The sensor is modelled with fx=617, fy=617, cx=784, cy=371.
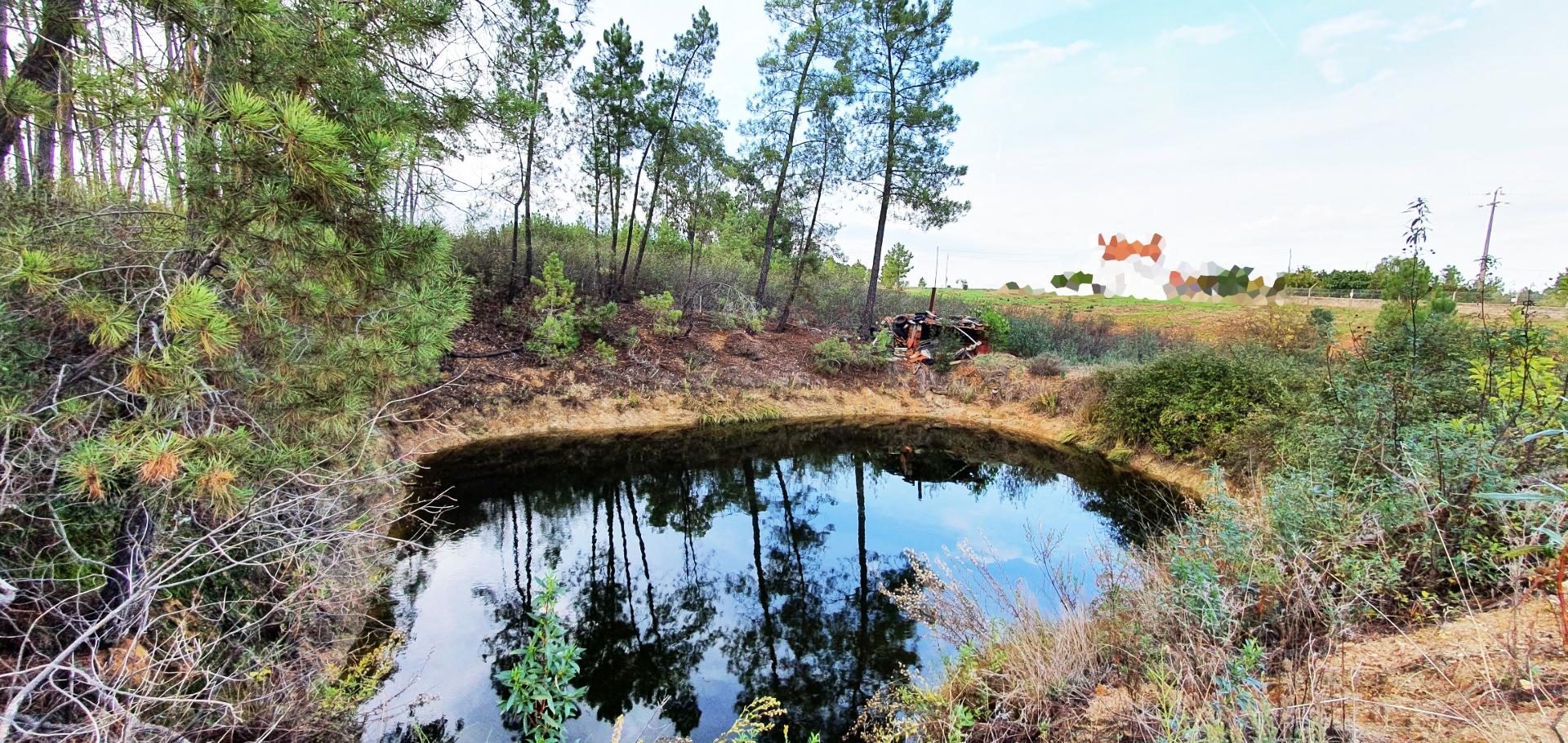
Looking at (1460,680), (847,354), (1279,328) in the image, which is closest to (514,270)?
(847,354)

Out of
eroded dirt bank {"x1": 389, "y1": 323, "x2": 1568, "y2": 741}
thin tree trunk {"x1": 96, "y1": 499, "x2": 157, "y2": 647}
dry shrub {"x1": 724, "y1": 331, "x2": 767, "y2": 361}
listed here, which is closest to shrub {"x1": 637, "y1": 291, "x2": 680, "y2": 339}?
eroded dirt bank {"x1": 389, "y1": 323, "x2": 1568, "y2": 741}

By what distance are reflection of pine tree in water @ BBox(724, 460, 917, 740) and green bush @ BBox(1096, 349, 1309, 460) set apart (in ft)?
18.0

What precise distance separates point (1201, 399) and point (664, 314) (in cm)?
1050

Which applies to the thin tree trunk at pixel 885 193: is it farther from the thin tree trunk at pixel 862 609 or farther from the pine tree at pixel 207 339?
the pine tree at pixel 207 339

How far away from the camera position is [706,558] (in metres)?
6.80

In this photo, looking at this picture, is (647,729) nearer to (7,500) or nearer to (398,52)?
(7,500)

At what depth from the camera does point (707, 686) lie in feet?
14.6

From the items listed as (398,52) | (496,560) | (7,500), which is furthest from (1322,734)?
(496,560)

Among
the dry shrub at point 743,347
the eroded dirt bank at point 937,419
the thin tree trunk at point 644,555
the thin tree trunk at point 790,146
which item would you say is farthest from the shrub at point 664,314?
the thin tree trunk at point 644,555

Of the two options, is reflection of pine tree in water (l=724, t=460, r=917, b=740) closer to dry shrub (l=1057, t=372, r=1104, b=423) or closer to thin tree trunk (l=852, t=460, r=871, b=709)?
thin tree trunk (l=852, t=460, r=871, b=709)

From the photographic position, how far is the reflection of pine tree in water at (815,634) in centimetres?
437

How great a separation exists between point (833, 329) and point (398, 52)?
1529cm

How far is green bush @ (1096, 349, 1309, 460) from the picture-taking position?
8.39m

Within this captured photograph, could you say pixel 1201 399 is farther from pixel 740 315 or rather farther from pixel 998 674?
pixel 740 315
